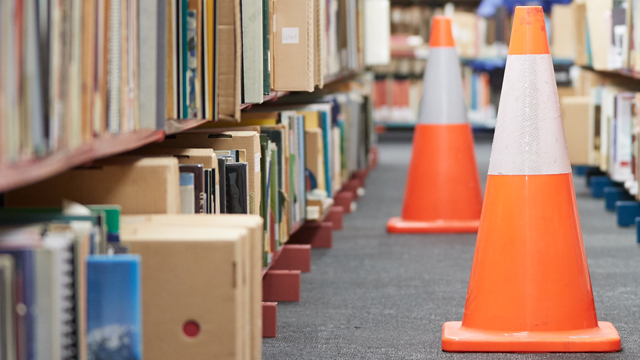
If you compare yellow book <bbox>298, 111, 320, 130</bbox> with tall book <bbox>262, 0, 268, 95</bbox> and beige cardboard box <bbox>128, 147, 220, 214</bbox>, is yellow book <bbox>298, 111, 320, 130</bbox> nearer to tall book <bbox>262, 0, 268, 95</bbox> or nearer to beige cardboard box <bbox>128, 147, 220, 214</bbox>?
tall book <bbox>262, 0, 268, 95</bbox>

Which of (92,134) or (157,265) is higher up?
(92,134)

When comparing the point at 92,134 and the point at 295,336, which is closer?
the point at 92,134

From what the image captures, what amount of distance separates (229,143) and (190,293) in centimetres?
78

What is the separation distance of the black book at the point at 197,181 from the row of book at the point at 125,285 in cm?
21

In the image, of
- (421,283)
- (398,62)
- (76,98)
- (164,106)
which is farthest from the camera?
(398,62)

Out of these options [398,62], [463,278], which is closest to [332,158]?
[463,278]

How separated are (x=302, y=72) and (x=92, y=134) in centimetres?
119

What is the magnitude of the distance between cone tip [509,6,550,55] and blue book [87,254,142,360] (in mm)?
1058

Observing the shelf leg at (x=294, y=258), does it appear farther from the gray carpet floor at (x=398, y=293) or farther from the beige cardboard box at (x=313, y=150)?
the beige cardboard box at (x=313, y=150)

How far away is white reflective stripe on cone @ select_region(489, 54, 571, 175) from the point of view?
1.71 metres

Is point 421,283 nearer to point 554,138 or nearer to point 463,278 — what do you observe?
point 463,278

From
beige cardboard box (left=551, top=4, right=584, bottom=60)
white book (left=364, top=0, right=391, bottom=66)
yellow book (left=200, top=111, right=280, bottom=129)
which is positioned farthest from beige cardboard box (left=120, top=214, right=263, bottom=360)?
beige cardboard box (left=551, top=4, right=584, bottom=60)

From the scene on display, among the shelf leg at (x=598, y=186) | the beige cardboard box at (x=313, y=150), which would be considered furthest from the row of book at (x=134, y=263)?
the shelf leg at (x=598, y=186)

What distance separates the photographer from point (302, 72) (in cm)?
220
